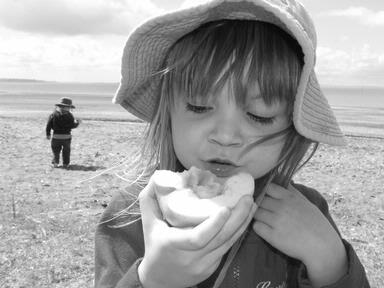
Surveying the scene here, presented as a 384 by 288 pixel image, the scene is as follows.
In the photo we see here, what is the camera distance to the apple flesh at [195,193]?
1841mm

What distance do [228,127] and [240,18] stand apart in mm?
596

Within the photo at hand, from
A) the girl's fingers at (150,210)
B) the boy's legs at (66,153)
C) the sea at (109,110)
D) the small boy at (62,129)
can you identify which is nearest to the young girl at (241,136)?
the girl's fingers at (150,210)

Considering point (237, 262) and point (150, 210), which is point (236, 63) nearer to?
point (150, 210)

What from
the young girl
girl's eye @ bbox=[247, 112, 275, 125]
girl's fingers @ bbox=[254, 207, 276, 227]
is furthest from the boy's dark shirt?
girl's eye @ bbox=[247, 112, 275, 125]

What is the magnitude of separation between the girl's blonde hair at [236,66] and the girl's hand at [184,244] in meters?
0.55

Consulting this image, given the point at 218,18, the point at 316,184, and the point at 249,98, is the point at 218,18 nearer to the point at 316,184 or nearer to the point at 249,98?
the point at 249,98

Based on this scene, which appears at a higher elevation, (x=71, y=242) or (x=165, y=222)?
(x=165, y=222)

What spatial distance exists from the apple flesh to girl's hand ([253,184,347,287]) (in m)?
0.38

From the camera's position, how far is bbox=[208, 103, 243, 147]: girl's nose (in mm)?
2113

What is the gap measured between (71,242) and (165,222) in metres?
4.69

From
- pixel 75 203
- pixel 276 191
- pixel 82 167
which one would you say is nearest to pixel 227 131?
pixel 276 191

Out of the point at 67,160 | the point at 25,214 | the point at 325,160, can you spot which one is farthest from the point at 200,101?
the point at 325,160

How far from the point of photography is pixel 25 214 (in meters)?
7.38

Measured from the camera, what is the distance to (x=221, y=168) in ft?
7.43
